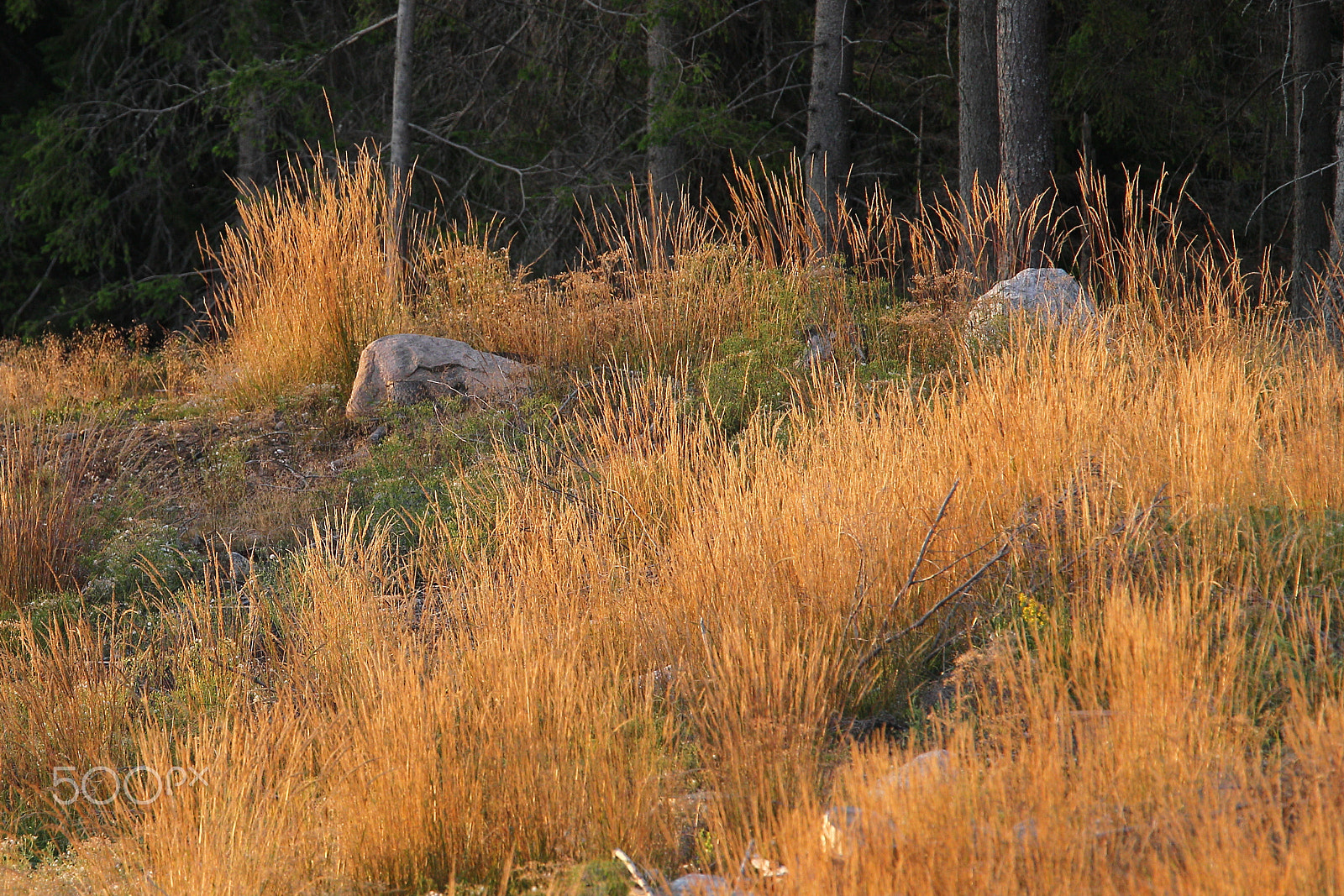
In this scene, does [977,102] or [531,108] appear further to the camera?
[531,108]

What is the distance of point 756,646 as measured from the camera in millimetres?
3014

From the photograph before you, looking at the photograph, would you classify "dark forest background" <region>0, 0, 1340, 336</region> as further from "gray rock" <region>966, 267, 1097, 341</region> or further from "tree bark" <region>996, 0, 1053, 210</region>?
"gray rock" <region>966, 267, 1097, 341</region>

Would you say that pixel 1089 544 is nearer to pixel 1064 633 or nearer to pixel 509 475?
pixel 1064 633

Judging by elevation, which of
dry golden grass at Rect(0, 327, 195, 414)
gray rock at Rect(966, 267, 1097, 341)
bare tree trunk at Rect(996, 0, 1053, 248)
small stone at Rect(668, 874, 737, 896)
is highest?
bare tree trunk at Rect(996, 0, 1053, 248)

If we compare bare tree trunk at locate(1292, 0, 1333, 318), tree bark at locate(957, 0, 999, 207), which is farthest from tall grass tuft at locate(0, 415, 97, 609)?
bare tree trunk at locate(1292, 0, 1333, 318)

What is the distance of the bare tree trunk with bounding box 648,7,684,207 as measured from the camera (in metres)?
10.9

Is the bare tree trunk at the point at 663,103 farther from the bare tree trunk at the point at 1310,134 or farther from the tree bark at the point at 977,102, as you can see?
the bare tree trunk at the point at 1310,134

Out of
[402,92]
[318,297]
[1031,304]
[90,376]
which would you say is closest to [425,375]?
[318,297]

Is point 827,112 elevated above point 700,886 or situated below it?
above

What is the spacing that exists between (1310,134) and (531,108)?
8.42 metres

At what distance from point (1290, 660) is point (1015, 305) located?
3.67 metres

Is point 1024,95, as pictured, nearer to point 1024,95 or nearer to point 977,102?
point 1024,95

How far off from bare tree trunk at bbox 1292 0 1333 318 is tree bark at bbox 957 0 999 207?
3.11 m

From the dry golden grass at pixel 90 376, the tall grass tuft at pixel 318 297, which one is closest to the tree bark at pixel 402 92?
the dry golden grass at pixel 90 376
